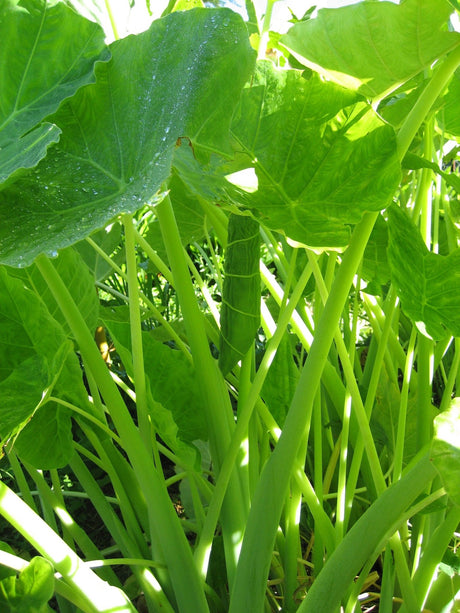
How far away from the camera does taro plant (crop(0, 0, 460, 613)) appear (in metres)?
0.51

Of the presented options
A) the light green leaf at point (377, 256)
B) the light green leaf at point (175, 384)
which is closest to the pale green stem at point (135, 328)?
the light green leaf at point (175, 384)

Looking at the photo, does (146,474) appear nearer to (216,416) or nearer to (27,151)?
(216,416)

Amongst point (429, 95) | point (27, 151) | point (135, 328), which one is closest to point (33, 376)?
point (135, 328)

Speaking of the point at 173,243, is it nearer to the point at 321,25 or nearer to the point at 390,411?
the point at 321,25

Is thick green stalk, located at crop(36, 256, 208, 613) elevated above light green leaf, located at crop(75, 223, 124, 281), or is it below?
below

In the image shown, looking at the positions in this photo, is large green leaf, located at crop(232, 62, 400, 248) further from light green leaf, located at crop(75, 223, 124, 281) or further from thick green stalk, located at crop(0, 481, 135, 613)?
light green leaf, located at crop(75, 223, 124, 281)

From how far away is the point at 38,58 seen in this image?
67 cm

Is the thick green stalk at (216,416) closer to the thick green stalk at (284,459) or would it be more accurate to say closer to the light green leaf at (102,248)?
the thick green stalk at (284,459)

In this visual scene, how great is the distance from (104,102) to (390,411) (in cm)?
61

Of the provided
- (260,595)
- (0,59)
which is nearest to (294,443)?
(260,595)

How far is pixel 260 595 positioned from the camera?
2.09 ft

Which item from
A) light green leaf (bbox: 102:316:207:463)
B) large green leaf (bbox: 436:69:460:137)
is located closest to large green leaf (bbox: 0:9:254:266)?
light green leaf (bbox: 102:316:207:463)

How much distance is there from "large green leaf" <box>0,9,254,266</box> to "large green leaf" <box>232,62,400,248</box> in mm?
31

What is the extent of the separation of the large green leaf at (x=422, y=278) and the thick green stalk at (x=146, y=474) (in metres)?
0.32
